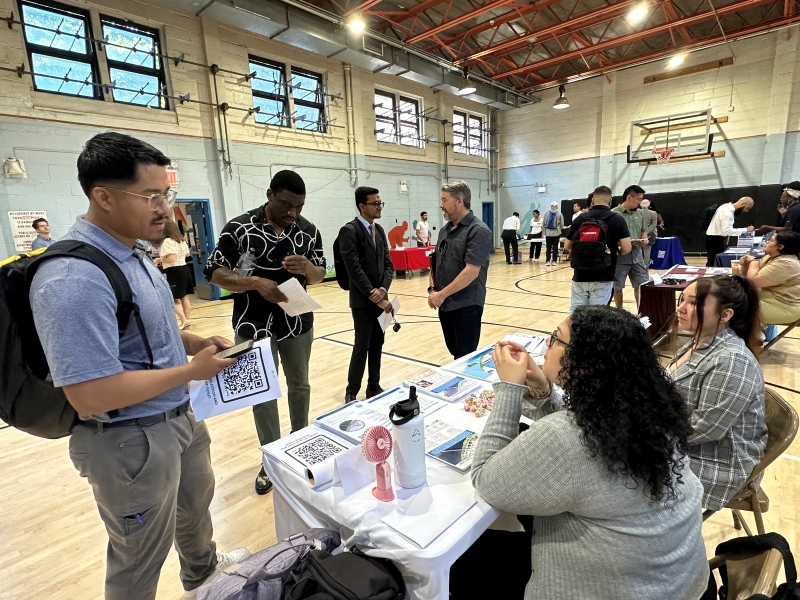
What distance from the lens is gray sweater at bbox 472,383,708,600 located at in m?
0.90

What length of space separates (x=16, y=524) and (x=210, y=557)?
1301 millimetres

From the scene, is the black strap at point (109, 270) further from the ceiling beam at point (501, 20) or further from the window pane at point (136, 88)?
the ceiling beam at point (501, 20)

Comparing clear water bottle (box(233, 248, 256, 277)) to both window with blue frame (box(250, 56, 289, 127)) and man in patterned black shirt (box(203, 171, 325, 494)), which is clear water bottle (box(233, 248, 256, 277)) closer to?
man in patterned black shirt (box(203, 171, 325, 494))

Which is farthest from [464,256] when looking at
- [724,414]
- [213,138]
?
[213,138]

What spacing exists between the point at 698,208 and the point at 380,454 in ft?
44.3

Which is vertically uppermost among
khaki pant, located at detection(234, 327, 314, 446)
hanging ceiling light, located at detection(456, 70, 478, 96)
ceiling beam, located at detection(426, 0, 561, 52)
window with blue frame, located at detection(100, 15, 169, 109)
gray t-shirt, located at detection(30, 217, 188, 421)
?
ceiling beam, located at detection(426, 0, 561, 52)

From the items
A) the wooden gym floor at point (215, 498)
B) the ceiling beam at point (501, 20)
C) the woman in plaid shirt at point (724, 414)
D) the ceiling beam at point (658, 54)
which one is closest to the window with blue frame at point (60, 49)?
the wooden gym floor at point (215, 498)

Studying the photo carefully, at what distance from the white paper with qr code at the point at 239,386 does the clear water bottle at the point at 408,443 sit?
1.29ft

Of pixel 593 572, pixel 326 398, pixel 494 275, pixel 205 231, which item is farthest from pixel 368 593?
pixel 494 275

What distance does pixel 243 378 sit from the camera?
127 cm

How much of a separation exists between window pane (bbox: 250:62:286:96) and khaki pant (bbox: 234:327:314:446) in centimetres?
791

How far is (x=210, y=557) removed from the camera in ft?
5.30

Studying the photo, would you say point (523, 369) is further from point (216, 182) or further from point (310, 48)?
point (310, 48)

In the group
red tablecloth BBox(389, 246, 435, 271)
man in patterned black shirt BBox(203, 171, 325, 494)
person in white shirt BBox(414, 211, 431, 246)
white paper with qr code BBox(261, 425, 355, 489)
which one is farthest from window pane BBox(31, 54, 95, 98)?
white paper with qr code BBox(261, 425, 355, 489)
